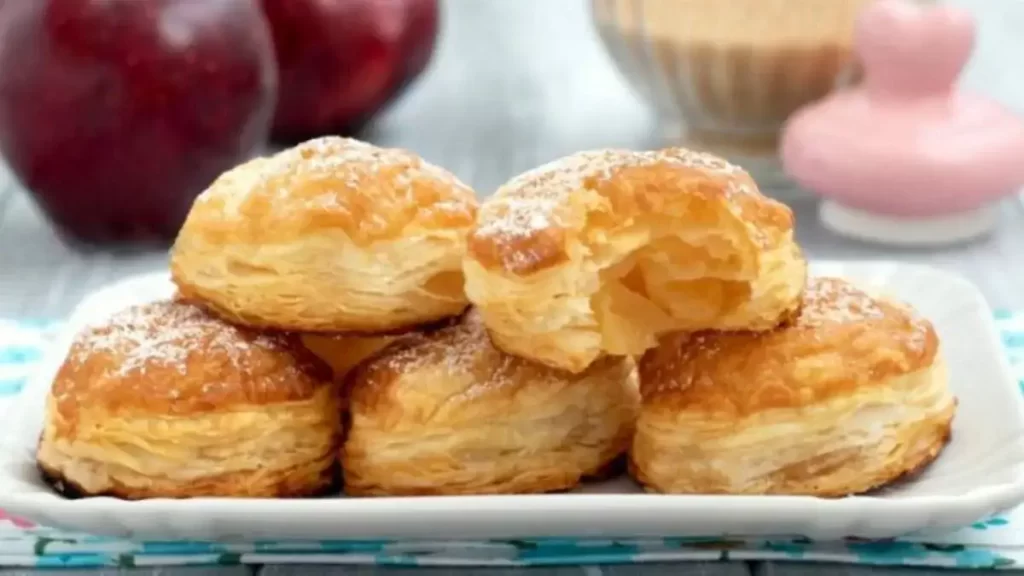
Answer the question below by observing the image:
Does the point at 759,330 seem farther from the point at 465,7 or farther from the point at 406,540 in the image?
the point at 465,7

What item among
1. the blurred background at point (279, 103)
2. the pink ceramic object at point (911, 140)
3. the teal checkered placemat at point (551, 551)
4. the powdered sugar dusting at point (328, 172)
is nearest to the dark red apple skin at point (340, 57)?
the blurred background at point (279, 103)

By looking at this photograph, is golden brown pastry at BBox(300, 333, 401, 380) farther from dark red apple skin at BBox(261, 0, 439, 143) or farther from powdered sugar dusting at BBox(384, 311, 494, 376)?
dark red apple skin at BBox(261, 0, 439, 143)

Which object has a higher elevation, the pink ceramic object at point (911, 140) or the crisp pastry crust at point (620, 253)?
the crisp pastry crust at point (620, 253)

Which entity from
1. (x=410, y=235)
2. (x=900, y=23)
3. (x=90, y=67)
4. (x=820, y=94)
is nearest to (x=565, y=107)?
(x=820, y=94)

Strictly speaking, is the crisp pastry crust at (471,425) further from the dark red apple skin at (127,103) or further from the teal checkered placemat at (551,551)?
the dark red apple skin at (127,103)

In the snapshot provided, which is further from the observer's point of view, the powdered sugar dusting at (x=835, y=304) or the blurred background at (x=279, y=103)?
the blurred background at (x=279, y=103)

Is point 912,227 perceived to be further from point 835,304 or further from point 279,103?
point 279,103

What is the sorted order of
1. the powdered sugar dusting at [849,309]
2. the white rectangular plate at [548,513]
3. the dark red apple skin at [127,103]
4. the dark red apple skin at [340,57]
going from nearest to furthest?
the white rectangular plate at [548,513], the powdered sugar dusting at [849,309], the dark red apple skin at [127,103], the dark red apple skin at [340,57]

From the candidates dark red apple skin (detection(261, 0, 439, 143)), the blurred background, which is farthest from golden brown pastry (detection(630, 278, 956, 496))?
dark red apple skin (detection(261, 0, 439, 143))
